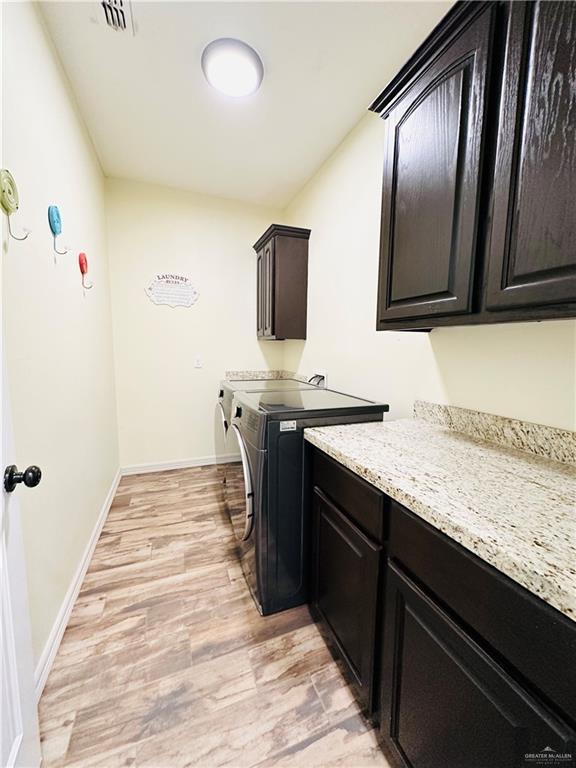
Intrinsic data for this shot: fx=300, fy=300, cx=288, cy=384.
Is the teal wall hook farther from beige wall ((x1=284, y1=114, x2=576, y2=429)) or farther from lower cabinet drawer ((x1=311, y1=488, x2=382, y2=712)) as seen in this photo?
lower cabinet drawer ((x1=311, y1=488, x2=382, y2=712))

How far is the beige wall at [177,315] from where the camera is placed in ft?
8.81

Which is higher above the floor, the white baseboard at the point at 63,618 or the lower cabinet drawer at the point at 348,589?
the lower cabinet drawer at the point at 348,589

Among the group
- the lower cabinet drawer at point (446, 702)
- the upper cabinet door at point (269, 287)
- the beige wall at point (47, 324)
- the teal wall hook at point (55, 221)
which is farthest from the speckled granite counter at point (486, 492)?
the upper cabinet door at point (269, 287)

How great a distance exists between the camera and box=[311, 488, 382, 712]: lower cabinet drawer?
919mm

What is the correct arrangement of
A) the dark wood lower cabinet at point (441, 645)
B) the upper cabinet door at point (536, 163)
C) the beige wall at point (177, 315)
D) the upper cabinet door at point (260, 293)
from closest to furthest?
1. the dark wood lower cabinet at point (441, 645)
2. the upper cabinet door at point (536, 163)
3. the beige wall at point (177, 315)
4. the upper cabinet door at point (260, 293)

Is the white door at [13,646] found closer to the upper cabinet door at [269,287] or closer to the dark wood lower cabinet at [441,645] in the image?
the dark wood lower cabinet at [441,645]

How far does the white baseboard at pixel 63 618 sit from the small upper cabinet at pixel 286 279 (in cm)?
192

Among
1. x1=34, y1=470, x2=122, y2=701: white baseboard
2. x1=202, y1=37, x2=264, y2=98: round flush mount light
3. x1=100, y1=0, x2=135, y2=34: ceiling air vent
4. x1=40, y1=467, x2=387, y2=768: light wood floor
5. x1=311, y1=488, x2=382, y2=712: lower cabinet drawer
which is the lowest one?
x1=40, y1=467, x2=387, y2=768: light wood floor

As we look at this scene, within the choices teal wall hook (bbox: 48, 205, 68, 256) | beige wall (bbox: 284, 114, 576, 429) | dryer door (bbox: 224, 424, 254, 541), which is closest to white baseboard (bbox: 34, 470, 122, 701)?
dryer door (bbox: 224, 424, 254, 541)

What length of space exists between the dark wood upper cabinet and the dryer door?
957 mm

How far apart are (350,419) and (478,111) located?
3.64 feet

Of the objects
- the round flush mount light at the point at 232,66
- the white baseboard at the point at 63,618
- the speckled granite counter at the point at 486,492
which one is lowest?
the white baseboard at the point at 63,618

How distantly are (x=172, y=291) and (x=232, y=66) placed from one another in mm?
1729

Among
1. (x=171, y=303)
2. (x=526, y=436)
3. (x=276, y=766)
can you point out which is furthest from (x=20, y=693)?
(x=171, y=303)
